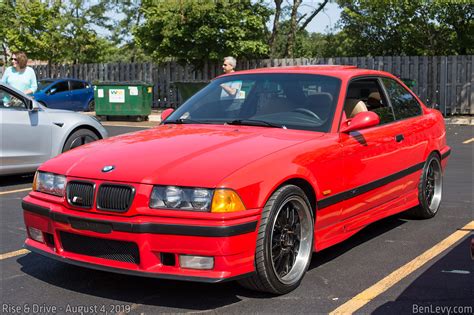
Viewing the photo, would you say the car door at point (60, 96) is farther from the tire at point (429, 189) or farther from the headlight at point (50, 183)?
the headlight at point (50, 183)

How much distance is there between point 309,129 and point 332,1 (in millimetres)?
24354

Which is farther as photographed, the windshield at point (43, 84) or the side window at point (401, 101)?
the windshield at point (43, 84)

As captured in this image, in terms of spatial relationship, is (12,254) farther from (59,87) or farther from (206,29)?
(59,87)

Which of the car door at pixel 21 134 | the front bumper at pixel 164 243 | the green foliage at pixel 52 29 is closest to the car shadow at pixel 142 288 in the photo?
the front bumper at pixel 164 243

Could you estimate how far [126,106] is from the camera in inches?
811

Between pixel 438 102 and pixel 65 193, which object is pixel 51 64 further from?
pixel 65 193

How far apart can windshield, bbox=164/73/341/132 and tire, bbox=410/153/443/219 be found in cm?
168

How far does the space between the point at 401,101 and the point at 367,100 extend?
45 cm

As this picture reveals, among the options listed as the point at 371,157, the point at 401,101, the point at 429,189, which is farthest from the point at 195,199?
the point at 429,189

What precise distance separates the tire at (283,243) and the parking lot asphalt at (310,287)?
0.12 m

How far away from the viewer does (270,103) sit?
5.13m

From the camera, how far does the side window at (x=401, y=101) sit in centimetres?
600

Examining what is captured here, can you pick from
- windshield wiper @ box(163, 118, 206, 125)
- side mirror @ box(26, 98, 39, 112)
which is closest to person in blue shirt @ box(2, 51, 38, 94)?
side mirror @ box(26, 98, 39, 112)

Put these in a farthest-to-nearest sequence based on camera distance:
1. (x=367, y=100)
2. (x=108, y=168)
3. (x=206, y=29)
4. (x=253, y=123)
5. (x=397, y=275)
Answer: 1. (x=206, y=29)
2. (x=367, y=100)
3. (x=253, y=123)
4. (x=397, y=275)
5. (x=108, y=168)
